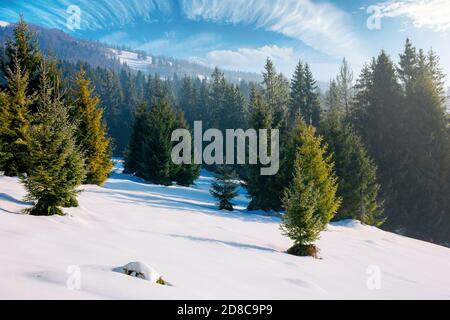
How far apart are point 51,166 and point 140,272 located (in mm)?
7005

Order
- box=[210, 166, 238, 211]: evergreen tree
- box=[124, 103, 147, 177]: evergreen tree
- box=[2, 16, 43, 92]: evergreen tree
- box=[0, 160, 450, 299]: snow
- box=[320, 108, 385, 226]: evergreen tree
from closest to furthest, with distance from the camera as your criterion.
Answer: box=[0, 160, 450, 299]: snow
box=[2, 16, 43, 92]: evergreen tree
box=[210, 166, 238, 211]: evergreen tree
box=[320, 108, 385, 226]: evergreen tree
box=[124, 103, 147, 177]: evergreen tree

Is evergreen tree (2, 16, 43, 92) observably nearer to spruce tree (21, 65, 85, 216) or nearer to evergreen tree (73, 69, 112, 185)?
evergreen tree (73, 69, 112, 185)

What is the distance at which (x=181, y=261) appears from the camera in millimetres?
10305


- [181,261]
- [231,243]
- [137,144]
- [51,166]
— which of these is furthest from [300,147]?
[137,144]

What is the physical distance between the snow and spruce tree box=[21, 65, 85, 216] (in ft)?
2.55

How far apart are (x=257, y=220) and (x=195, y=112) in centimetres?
7260

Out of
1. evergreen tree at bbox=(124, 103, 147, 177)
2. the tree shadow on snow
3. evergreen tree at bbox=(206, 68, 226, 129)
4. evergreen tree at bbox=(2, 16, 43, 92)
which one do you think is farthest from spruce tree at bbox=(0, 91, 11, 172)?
evergreen tree at bbox=(206, 68, 226, 129)

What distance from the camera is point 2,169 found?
68.1ft

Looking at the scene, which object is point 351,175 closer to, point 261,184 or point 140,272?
point 261,184

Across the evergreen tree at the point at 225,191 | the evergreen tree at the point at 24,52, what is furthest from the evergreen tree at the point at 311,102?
the evergreen tree at the point at 24,52

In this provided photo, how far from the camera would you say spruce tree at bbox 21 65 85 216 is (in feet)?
40.0

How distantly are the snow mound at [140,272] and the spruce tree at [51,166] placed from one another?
6260 millimetres

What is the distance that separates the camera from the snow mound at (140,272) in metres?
7.60
